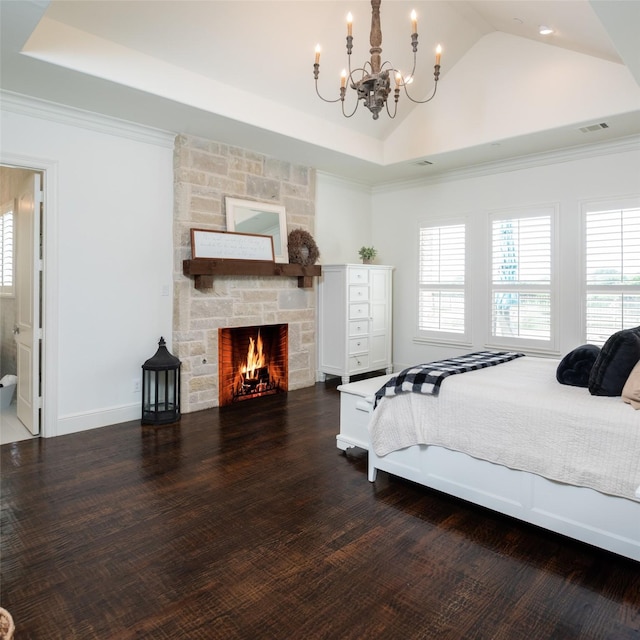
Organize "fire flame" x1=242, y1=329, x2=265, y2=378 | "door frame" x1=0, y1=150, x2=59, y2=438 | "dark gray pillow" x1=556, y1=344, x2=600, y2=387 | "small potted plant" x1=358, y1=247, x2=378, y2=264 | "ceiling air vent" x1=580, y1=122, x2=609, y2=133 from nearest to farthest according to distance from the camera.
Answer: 1. "dark gray pillow" x1=556, y1=344, x2=600, y2=387
2. "door frame" x1=0, y1=150, x2=59, y2=438
3. "ceiling air vent" x1=580, y1=122, x2=609, y2=133
4. "fire flame" x1=242, y1=329, x2=265, y2=378
5. "small potted plant" x1=358, y1=247, x2=378, y2=264

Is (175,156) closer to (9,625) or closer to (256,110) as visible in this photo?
(256,110)

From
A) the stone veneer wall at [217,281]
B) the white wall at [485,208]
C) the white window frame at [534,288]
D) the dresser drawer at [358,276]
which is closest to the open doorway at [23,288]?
the stone veneer wall at [217,281]

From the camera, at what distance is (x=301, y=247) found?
5539 millimetres

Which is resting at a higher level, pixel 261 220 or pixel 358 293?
pixel 261 220

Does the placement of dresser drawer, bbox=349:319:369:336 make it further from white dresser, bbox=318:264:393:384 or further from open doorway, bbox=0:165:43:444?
open doorway, bbox=0:165:43:444

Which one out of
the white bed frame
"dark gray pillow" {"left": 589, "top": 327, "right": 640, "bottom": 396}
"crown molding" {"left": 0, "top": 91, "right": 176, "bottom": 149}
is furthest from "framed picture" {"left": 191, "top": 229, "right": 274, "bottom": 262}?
"dark gray pillow" {"left": 589, "top": 327, "right": 640, "bottom": 396}

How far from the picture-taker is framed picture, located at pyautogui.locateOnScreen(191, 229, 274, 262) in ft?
15.4

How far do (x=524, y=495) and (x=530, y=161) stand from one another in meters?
4.12

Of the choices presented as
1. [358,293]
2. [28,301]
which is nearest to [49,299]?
[28,301]

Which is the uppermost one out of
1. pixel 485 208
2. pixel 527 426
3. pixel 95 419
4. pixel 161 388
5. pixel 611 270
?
pixel 485 208

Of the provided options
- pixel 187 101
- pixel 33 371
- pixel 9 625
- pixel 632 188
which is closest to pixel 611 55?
pixel 632 188

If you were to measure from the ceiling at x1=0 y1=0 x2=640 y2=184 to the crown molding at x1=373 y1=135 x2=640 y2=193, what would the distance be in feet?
0.43

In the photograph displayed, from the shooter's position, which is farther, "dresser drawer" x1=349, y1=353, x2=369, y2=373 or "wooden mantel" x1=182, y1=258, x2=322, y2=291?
"dresser drawer" x1=349, y1=353, x2=369, y2=373

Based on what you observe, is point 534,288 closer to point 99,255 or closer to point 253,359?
point 253,359
